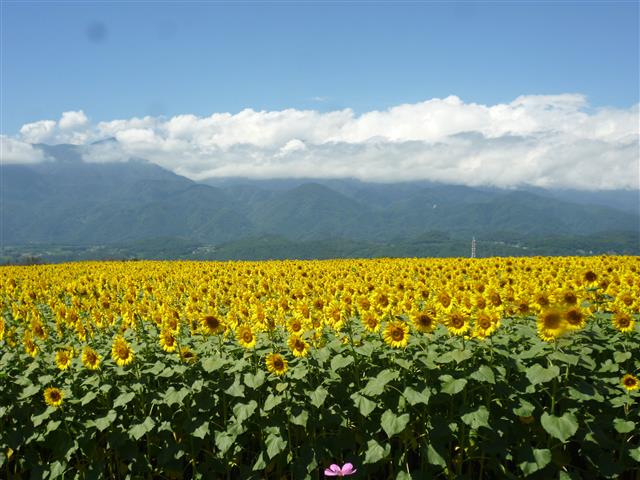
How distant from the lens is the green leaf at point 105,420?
6.80 metres

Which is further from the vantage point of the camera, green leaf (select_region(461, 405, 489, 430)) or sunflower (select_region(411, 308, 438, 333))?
sunflower (select_region(411, 308, 438, 333))

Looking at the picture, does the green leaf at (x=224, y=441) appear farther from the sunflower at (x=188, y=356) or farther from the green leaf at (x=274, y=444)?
the sunflower at (x=188, y=356)

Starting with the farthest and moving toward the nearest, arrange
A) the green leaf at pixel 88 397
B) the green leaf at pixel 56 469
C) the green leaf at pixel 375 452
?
the green leaf at pixel 56 469 → the green leaf at pixel 88 397 → the green leaf at pixel 375 452

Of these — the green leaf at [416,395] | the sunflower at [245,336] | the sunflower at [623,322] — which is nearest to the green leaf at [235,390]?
the sunflower at [245,336]

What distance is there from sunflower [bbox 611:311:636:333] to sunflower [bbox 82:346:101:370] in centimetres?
794

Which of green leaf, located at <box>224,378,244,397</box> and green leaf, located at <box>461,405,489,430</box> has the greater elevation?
green leaf, located at <box>224,378,244,397</box>

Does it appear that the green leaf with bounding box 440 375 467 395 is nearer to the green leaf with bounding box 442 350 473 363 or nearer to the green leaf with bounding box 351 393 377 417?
the green leaf with bounding box 442 350 473 363

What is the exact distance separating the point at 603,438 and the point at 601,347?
1.25 m

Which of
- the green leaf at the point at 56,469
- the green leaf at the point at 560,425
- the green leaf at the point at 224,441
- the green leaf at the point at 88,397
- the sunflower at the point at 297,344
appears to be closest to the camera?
the green leaf at the point at 560,425

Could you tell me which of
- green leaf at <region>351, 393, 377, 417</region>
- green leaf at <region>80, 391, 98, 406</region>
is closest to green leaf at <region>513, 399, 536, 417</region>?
green leaf at <region>351, 393, 377, 417</region>

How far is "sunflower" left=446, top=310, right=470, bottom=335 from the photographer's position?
6.71 meters

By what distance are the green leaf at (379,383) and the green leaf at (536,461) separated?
1977 millimetres

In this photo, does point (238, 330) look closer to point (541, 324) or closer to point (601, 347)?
point (541, 324)

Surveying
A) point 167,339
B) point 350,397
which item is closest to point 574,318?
point 350,397
